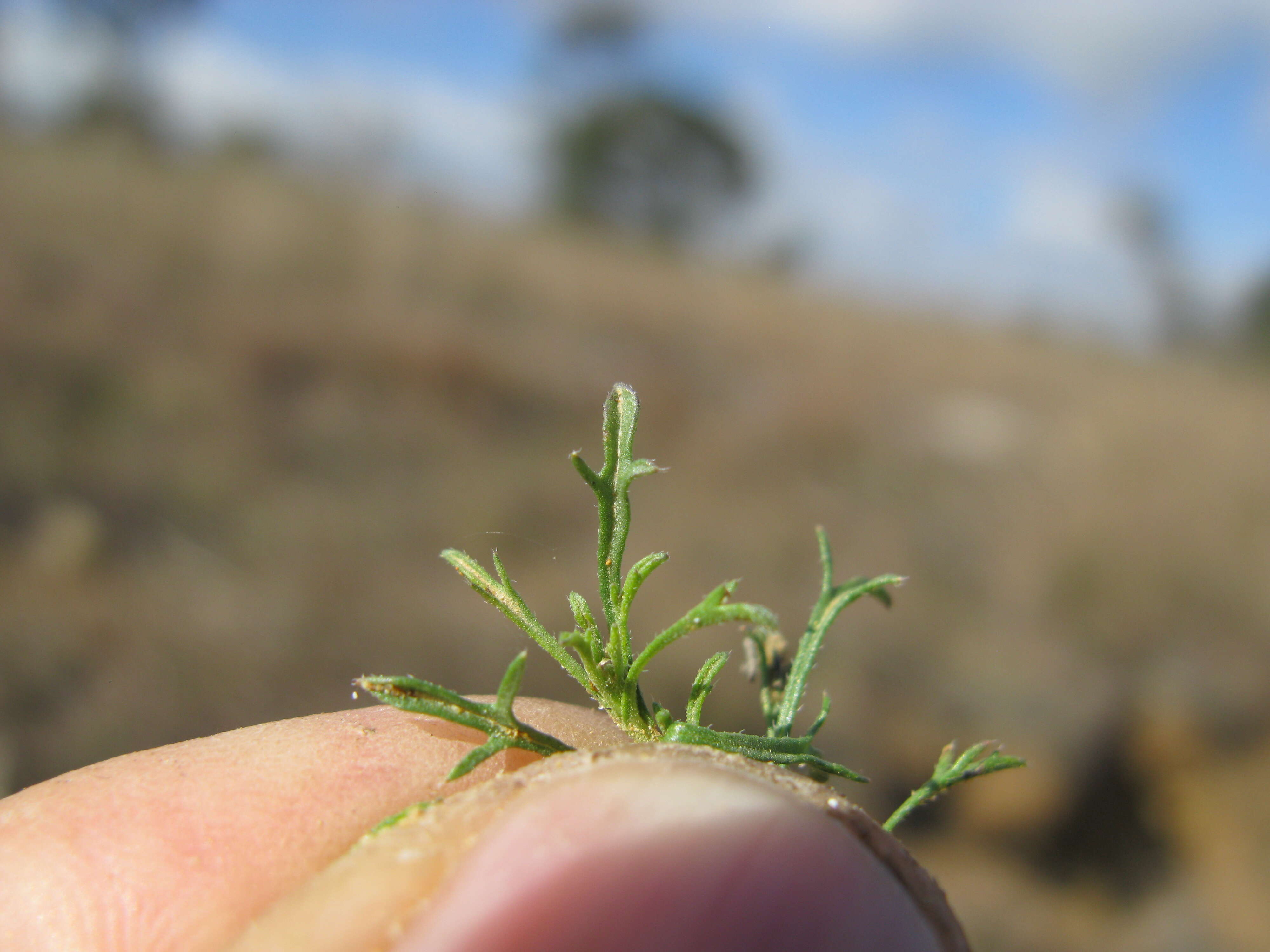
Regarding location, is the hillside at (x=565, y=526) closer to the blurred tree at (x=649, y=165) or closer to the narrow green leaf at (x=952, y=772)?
the narrow green leaf at (x=952, y=772)

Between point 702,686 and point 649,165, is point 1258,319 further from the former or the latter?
point 702,686

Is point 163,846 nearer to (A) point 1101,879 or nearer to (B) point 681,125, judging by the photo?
(A) point 1101,879

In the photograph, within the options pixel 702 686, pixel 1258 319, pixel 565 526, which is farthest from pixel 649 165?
pixel 702 686

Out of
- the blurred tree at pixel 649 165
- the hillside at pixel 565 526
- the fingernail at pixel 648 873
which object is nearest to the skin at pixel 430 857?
the fingernail at pixel 648 873

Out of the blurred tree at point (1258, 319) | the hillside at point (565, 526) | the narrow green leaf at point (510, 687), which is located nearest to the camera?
the narrow green leaf at point (510, 687)

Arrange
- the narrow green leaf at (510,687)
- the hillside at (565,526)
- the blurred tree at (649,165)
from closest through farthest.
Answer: the narrow green leaf at (510,687) → the hillside at (565,526) → the blurred tree at (649,165)

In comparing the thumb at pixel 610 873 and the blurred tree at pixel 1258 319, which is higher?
the blurred tree at pixel 1258 319
